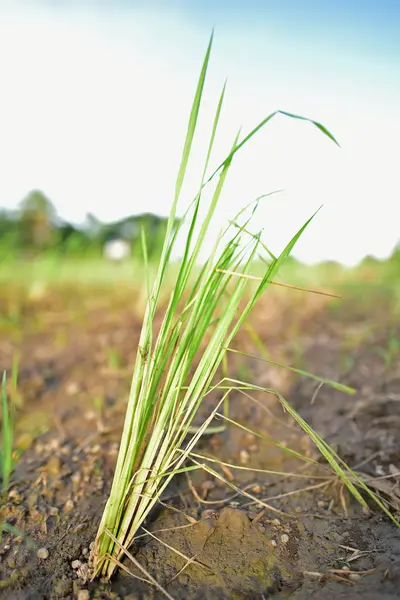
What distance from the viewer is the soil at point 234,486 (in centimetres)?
127

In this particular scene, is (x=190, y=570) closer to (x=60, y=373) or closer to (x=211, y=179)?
(x=211, y=179)

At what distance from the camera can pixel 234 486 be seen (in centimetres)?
122

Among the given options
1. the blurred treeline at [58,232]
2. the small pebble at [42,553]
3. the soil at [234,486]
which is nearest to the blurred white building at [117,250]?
the blurred treeline at [58,232]

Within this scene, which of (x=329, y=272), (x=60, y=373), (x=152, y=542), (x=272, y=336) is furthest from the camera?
(x=329, y=272)

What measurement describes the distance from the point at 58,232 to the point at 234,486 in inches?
160

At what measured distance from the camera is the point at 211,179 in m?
1.12

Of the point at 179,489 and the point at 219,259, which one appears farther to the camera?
the point at 179,489

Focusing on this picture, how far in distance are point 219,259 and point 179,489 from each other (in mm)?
763

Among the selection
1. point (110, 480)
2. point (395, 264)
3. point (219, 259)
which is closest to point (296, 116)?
point (219, 259)

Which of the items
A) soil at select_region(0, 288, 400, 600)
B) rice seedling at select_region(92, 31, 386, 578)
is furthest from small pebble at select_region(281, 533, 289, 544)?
rice seedling at select_region(92, 31, 386, 578)

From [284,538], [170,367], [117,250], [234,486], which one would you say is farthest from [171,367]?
[117,250]

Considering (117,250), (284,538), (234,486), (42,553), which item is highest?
(117,250)

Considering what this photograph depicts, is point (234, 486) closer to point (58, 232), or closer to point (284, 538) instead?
point (284, 538)

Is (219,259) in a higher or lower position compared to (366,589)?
higher
